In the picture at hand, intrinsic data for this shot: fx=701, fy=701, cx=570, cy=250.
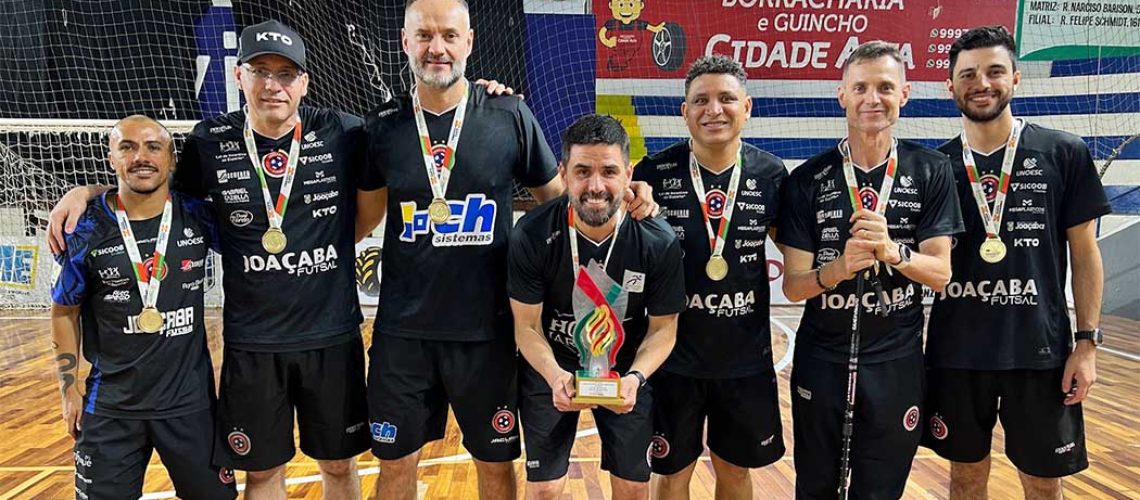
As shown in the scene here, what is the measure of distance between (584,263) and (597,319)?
199 millimetres

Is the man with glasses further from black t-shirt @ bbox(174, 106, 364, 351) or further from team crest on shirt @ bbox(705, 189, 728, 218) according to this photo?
team crest on shirt @ bbox(705, 189, 728, 218)

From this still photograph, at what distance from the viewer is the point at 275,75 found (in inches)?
99.3

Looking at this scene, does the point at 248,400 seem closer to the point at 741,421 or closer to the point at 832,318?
the point at 741,421

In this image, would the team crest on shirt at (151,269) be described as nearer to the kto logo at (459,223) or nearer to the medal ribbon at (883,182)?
the kto logo at (459,223)

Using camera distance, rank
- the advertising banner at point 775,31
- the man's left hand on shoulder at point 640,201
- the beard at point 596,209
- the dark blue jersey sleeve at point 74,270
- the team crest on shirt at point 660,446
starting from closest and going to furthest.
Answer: the beard at point 596,209 < the man's left hand on shoulder at point 640,201 < the dark blue jersey sleeve at point 74,270 < the team crest on shirt at point 660,446 < the advertising banner at point 775,31

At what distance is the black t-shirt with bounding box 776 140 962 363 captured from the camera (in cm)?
234

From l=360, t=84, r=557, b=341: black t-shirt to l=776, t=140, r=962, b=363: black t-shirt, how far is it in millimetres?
1033

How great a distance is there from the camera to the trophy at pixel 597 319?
2240mm

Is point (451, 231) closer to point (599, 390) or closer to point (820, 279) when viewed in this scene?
point (599, 390)

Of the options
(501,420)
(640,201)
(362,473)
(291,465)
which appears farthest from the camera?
(291,465)

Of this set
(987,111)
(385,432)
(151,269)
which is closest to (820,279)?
(987,111)

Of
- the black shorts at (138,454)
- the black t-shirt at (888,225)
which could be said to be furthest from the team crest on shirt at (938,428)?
the black shorts at (138,454)

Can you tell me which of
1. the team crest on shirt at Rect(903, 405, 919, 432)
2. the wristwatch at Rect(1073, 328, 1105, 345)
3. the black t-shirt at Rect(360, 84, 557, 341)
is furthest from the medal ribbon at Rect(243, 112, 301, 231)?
the wristwatch at Rect(1073, 328, 1105, 345)

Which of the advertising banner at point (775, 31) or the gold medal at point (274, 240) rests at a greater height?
the advertising banner at point (775, 31)
